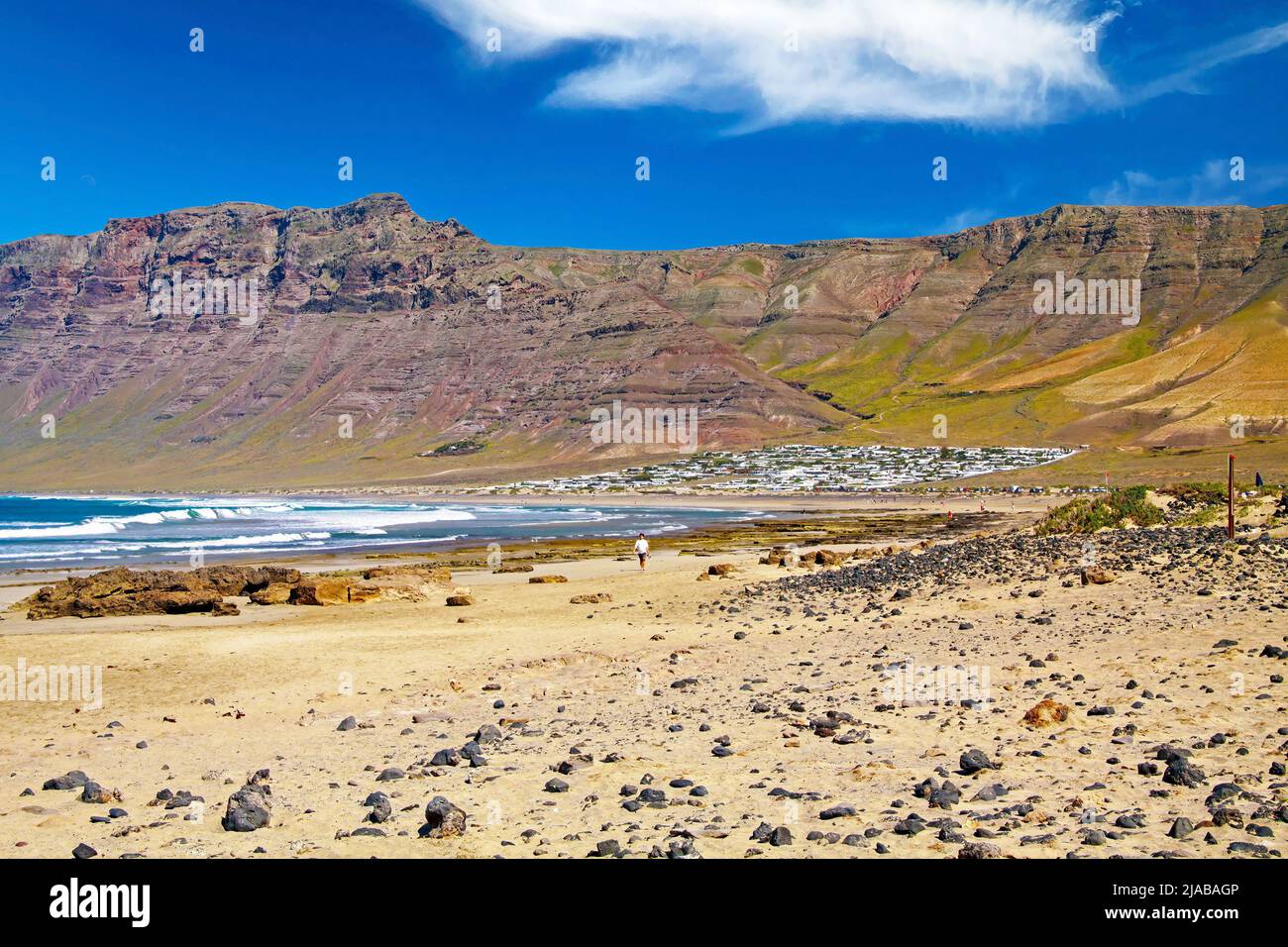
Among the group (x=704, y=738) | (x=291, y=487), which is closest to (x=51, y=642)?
(x=704, y=738)

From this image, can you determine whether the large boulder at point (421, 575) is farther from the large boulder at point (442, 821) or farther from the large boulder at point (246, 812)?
the large boulder at point (442, 821)

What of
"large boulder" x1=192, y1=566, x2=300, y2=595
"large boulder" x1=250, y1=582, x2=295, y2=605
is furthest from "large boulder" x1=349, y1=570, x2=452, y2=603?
"large boulder" x1=192, y1=566, x2=300, y2=595

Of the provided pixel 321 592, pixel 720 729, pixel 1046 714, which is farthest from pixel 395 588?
pixel 1046 714

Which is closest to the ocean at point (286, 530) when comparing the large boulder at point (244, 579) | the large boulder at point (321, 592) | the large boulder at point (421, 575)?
the large boulder at point (244, 579)

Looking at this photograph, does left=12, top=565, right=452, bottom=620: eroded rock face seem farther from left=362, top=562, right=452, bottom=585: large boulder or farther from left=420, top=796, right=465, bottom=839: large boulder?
left=420, top=796, right=465, bottom=839: large boulder

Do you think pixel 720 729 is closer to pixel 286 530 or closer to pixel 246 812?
pixel 246 812
